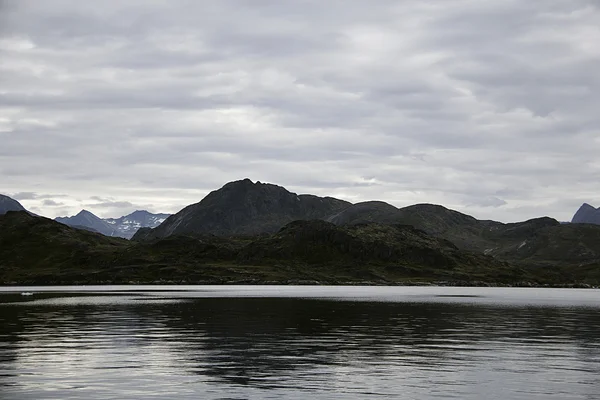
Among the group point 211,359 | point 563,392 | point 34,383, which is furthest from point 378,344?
point 34,383

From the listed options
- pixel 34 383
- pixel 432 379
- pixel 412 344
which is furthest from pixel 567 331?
pixel 34 383

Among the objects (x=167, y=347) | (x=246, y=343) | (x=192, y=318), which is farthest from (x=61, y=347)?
(x=192, y=318)

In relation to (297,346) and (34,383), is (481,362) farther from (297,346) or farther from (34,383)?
(34,383)

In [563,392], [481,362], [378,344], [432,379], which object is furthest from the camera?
[378,344]

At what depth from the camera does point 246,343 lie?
6725 cm

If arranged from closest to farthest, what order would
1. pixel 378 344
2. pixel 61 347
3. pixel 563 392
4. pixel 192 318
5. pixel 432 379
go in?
pixel 563 392, pixel 432 379, pixel 61 347, pixel 378 344, pixel 192 318

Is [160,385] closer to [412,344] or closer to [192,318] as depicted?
[412,344]

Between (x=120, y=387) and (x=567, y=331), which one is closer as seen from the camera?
(x=120, y=387)

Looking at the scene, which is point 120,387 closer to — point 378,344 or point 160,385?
point 160,385

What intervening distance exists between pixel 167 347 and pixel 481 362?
26617mm

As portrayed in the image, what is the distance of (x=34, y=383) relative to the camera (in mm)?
42875

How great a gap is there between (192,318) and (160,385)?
61441mm

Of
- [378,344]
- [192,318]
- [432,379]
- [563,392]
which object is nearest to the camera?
[563,392]

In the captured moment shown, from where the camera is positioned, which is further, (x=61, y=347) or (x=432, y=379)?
(x=61, y=347)
